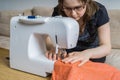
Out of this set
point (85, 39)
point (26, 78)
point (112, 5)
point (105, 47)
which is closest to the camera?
point (26, 78)

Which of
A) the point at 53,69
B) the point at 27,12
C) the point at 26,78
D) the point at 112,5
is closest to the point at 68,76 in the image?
the point at 53,69

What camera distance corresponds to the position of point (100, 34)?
117 cm

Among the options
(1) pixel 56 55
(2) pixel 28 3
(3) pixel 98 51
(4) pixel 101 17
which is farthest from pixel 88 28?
(2) pixel 28 3

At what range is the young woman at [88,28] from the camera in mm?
1044

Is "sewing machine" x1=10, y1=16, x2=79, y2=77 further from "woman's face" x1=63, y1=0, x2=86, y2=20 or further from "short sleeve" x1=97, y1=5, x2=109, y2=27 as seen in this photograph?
"short sleeve" x1=97, y1=5, x2=109, y2=27

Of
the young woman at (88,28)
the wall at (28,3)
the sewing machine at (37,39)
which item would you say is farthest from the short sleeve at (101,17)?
the wall at (28,3)

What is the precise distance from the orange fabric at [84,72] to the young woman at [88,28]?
0.11ft

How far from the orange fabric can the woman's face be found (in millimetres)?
273

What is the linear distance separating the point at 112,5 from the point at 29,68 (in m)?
1.37

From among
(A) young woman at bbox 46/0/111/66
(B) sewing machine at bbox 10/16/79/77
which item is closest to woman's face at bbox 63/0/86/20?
(A) young woman at bbox 46/0/111/66

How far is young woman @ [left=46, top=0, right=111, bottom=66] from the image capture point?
104cm

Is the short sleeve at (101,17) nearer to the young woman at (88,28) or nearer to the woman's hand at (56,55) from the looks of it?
the young woman at (88,28)

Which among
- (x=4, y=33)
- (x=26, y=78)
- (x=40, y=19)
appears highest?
(x=40, y=19)

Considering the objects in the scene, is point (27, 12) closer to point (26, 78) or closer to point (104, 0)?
point (104, 0)
